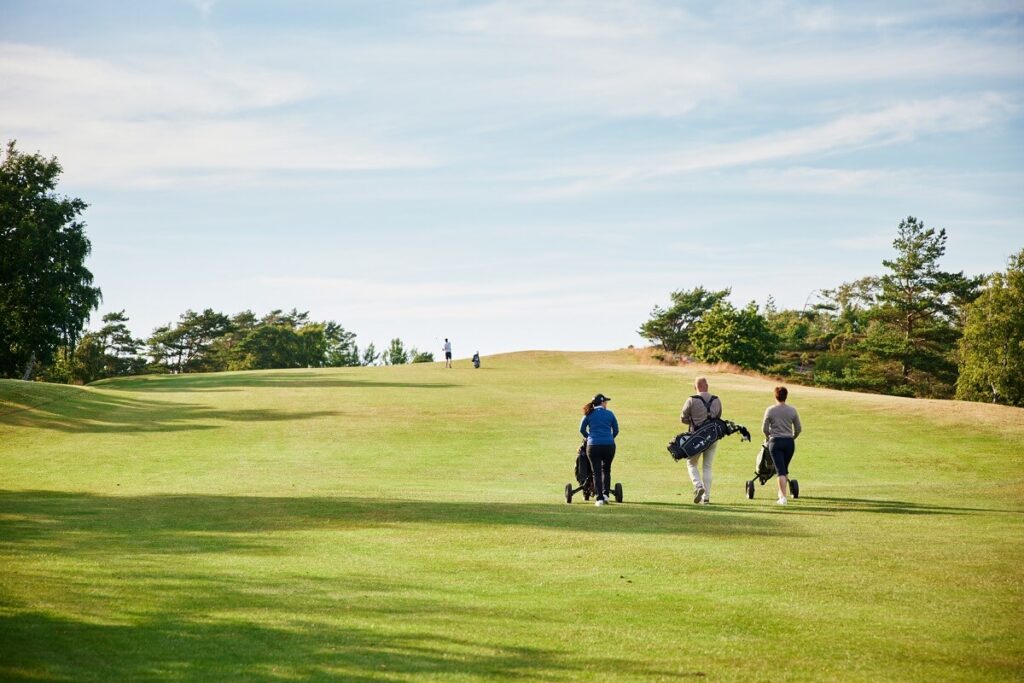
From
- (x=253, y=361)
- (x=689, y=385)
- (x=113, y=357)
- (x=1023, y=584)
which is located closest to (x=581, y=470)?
(x=1023, y=584)

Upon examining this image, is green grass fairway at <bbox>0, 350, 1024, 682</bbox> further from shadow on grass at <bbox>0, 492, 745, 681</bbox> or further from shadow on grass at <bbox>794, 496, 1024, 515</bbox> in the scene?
shadow on grass at <bbox>794, 496, 1024, 515</bbox>

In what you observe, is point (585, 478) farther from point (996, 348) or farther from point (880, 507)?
point (996, 348)

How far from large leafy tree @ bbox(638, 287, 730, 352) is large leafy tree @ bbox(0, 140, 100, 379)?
82683 mm

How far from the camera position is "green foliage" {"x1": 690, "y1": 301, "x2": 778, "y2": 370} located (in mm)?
96250

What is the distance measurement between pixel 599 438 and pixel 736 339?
264 feet

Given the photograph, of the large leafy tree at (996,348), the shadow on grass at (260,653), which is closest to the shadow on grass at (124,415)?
the shadow on grass at (260,653)

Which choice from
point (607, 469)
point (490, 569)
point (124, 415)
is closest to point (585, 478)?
point (607, 469)

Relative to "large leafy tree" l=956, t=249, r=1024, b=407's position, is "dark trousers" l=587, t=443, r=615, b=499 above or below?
below

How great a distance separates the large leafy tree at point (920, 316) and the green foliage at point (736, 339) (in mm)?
10585

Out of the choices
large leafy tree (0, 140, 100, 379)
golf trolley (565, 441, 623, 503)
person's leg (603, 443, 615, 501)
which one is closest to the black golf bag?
person's leg (603, 443, 615, 501)

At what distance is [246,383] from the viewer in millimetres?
62438

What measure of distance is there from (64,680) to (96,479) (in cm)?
1907

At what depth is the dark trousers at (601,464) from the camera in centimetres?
1902

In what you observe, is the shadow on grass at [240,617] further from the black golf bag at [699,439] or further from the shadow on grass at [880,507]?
the shadow on grass at [880,507]
